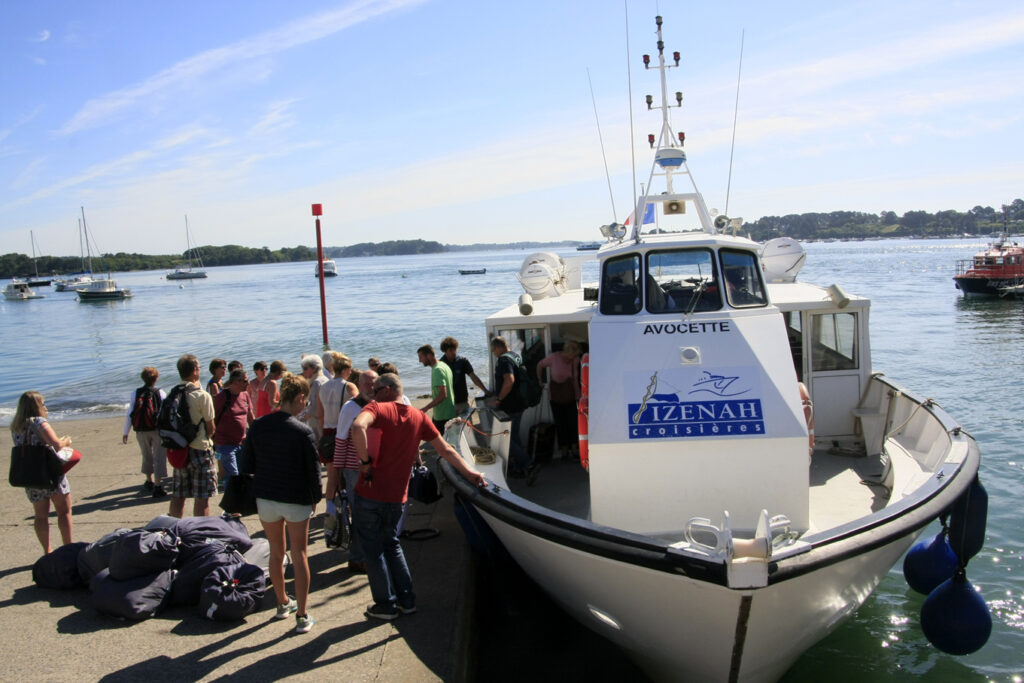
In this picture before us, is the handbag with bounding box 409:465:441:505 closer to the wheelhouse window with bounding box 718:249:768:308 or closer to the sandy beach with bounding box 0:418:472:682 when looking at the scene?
the sandy beach with bounding box 0:418:472:682

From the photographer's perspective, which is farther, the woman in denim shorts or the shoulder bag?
the shoulder bag

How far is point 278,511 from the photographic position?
451 centimetres

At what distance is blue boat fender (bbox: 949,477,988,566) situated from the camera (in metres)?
5.27

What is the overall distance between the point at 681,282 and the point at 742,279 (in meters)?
0.51

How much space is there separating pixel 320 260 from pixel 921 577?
8629 mm

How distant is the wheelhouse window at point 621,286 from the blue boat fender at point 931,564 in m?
3.18

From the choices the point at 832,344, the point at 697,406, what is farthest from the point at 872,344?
the point at 697,406

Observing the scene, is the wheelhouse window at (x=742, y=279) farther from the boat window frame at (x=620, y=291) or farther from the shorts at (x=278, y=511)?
the shorts at (x=278, y=511)

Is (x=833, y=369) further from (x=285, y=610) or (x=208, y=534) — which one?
(x=208, y=534)

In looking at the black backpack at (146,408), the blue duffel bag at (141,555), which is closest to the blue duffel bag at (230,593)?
the blue duffel bag at (141,555)

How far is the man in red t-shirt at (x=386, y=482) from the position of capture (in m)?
4.56

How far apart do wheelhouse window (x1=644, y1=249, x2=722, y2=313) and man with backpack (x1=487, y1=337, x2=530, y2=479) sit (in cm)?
157

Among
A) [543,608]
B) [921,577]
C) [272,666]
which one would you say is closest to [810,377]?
[921,577]

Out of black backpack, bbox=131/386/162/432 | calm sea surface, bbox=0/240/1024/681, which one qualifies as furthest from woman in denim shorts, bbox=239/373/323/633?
calm sea surface, bbox=0/240/1024/681
